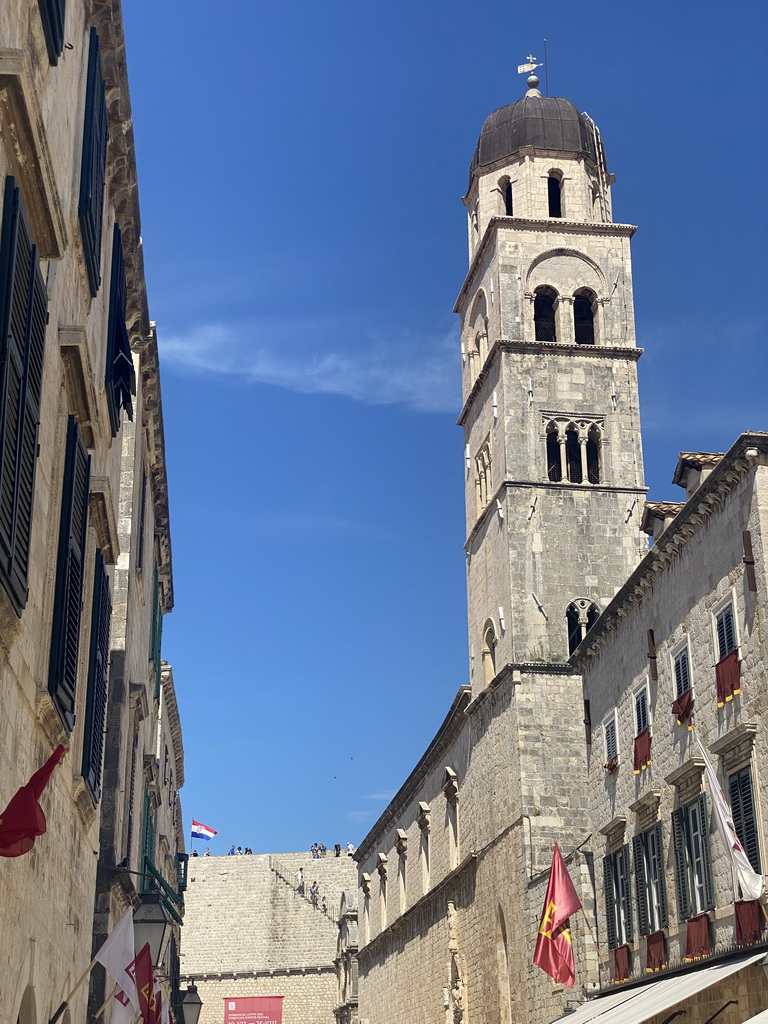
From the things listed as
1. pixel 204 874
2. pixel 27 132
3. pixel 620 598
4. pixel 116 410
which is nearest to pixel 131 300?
pixel 116 410

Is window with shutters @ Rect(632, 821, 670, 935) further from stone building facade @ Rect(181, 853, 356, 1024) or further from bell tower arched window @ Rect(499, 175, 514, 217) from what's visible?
stone building facade @ Rect(181, 853, 356, 1024)

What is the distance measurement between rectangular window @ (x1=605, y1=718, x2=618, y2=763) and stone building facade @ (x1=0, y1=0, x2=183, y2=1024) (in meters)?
9.46

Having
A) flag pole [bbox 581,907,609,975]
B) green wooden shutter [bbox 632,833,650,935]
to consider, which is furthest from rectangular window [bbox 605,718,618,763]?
flag pole [bbox 581,907,609,975]

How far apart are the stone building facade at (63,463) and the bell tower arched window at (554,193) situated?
2229 centimetres

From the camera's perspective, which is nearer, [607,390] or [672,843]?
[672,843]

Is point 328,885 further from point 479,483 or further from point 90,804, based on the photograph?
point 90,804

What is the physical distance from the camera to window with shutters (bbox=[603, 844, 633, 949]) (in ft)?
69.3

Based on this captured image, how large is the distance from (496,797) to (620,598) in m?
9.69

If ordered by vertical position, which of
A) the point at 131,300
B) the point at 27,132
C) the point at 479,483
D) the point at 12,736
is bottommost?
the point at 12,736

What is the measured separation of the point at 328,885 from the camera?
70875mm

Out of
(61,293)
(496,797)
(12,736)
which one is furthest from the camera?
(496,797)

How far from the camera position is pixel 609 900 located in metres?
22.1

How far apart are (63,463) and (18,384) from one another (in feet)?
7.62

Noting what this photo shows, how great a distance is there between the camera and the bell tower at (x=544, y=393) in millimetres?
31203
